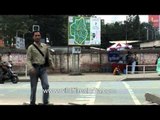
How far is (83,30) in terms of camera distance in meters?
37.8

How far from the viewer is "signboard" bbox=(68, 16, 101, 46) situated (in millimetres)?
37219

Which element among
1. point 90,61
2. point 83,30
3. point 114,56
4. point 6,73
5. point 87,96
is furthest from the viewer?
point 90,61

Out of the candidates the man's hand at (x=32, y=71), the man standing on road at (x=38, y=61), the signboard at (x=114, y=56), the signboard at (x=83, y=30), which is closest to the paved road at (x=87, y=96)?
the man standing on road at (x=38, y=61)

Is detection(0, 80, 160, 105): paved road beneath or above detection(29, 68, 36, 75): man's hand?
beneath

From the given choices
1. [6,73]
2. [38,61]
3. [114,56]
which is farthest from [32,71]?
[114,56]

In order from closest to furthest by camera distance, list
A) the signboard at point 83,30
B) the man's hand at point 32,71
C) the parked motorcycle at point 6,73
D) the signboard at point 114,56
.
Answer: the man's hand at point 32,71 < the parked motorcycle at point 6,73 < the signboard at point 83,30 < the signboard at point 114,56

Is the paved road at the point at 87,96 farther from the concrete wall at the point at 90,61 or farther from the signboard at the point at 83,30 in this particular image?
the concrete wall at the point at 90,61

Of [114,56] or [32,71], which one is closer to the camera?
[32,71]

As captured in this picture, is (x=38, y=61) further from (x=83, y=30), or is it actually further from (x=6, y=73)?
(x=83, y=30)

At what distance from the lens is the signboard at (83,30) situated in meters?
37.2

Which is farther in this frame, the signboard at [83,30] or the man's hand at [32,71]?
the signboard at [83,30]

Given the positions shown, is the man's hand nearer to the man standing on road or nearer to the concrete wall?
the man standing on road

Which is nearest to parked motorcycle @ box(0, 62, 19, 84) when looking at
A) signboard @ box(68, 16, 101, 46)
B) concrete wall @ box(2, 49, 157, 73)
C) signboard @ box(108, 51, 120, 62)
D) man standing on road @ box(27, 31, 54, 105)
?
signboard @ box(68, 16, 101, 46)
